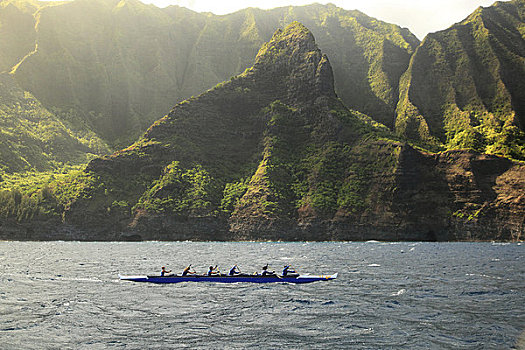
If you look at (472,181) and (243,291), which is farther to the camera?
(472,181)

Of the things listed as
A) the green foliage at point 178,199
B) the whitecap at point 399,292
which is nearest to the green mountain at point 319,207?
the green foliage at point 178,199

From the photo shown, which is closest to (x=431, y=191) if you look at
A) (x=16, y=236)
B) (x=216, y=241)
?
(x=216, y=241)

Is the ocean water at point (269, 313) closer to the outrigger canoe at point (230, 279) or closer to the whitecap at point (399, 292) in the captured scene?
the whitecap at point (399, 292)

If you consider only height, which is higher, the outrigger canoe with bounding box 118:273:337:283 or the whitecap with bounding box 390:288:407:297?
the whitecap with bounding box 390:288:407:297

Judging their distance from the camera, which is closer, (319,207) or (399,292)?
(399,292)

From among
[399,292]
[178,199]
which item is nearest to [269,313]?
[399,292]

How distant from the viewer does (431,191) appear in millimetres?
185750

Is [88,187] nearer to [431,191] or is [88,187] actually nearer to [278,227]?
[278,227]

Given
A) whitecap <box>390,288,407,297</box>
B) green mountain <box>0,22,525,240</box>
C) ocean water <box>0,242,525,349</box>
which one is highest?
green mountain <box>0,22,525,240</box>

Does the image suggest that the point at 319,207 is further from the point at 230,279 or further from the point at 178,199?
the point at 230,279

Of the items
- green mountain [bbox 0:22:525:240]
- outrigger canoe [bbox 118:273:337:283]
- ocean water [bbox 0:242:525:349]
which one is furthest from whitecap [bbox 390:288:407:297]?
green mountain [bbox 0:22:525:240]

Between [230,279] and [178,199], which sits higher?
[178,199]

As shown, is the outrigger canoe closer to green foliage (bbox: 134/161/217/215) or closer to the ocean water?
the ocean water

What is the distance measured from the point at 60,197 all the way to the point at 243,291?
166 metres
